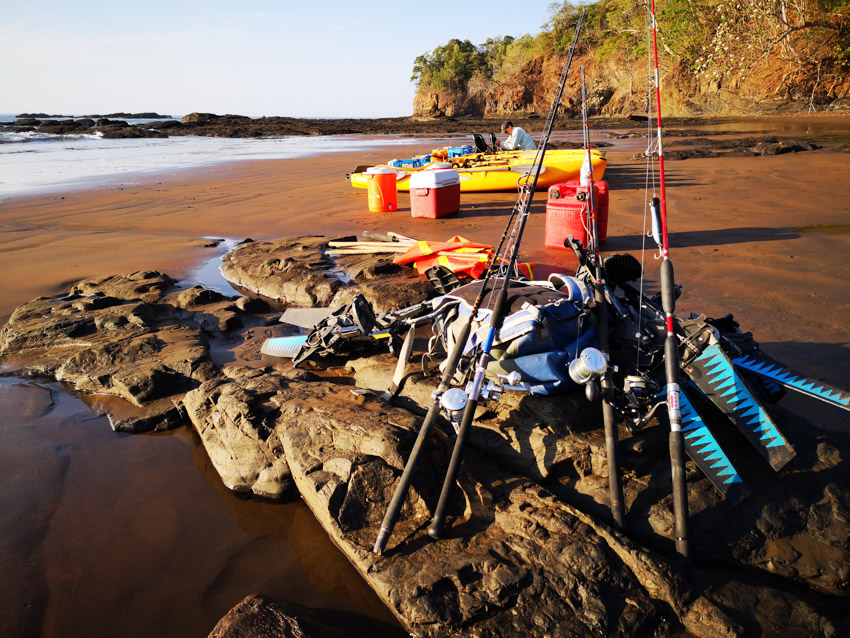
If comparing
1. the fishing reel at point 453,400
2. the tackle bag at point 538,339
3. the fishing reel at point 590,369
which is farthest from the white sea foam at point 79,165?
the fishing reel at point 590,369

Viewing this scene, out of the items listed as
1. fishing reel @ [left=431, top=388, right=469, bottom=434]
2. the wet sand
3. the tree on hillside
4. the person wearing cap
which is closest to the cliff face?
the tree on hillside

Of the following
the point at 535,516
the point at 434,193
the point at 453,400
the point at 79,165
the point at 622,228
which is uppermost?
the point at 79,165

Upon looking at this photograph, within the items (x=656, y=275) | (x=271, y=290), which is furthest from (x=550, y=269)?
(x=271, y=290)

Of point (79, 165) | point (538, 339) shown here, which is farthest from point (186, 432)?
point (79, 165)

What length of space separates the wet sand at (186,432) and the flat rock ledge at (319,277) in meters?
1.13

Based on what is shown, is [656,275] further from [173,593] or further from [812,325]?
[173,593]

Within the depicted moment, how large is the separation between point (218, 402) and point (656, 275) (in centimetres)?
495

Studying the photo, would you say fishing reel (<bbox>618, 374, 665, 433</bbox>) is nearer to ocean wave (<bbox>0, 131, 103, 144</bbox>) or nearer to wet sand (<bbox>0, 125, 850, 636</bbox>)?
wet sand (<bbox>0, 125, 850, 636</bbox>)

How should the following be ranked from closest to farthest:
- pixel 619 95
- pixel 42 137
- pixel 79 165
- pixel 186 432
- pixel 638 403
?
pixel 638 403
pixel 186 432
pixel 79 165
pixel 619 95
pixel 42 137

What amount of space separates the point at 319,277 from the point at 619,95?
41737mm

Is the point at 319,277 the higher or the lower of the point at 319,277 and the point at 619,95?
the lower

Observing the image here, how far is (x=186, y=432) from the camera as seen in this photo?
4.03 m

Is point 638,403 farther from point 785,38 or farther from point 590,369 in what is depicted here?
point 785,38

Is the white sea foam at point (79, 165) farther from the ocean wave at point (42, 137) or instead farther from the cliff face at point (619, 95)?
the cliff face at point (619, 95)
